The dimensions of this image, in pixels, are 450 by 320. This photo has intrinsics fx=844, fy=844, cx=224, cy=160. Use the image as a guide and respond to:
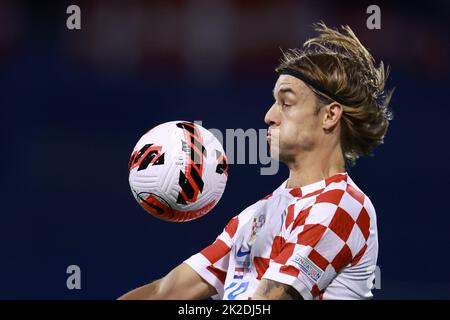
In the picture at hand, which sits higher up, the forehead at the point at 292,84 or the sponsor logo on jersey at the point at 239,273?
the forehead at the point at 292,84

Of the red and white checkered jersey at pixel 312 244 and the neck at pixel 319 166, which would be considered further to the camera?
the neck at pixel 319 166

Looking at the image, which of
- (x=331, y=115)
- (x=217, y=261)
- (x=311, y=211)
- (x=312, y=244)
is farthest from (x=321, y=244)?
(x=217, y=261)

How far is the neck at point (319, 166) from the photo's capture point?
331 centimetres

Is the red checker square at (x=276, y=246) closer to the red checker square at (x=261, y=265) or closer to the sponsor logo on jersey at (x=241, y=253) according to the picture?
the red checker square at (x=261, y=265)

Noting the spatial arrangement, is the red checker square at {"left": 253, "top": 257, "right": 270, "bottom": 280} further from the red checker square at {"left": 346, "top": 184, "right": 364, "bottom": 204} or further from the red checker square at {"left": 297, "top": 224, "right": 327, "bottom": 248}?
the red checker square at {"left": 346, "top": 184, "right": 364, "bottom": 204}

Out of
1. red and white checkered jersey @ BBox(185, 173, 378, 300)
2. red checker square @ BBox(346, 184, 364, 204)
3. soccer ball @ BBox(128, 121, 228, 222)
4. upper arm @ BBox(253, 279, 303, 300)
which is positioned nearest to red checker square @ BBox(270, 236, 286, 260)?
red and white checkered jersey @ BBox(185, 173, 378, 300)

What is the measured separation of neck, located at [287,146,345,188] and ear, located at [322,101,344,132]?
0.10m

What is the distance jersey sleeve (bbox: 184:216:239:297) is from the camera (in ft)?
11.7

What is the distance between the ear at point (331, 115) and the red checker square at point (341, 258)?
1.74 ft

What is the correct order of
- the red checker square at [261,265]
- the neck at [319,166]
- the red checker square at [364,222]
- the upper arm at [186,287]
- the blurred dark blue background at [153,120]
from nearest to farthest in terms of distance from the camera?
the red checker square at [364,222] < the red checker square at [261,265] < the neck at [319,166] < the upper arm at [186,287] < the blurred dark blue background at [153,120]

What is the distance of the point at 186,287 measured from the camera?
362 cm

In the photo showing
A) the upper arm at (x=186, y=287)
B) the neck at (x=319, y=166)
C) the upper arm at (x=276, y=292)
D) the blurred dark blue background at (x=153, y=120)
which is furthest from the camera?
the blurred dark blue background at (x=153, y=120)

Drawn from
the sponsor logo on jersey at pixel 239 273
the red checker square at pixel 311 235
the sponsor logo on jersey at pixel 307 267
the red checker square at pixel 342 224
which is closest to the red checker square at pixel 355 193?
the red checker square at pixel 342 224

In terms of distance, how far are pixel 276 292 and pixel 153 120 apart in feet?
11.9
